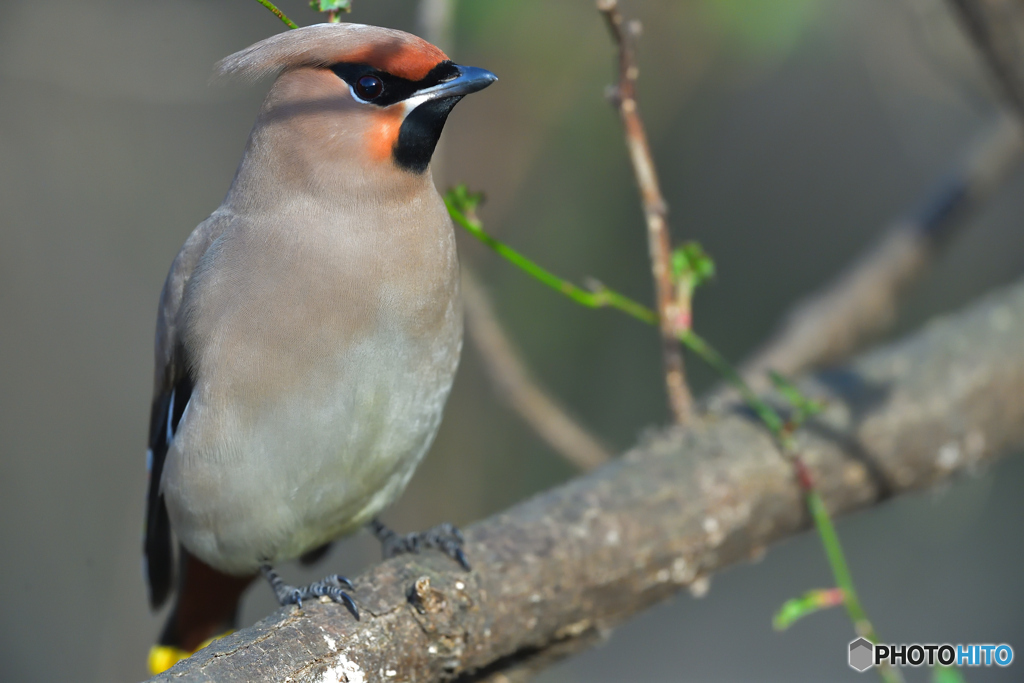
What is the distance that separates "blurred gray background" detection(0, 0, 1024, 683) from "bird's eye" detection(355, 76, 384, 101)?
1.30 m

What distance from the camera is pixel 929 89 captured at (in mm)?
4961

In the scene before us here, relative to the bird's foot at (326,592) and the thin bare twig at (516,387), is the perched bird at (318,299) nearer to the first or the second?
the bird's foot at (326,592)

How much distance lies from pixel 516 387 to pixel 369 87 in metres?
1.38

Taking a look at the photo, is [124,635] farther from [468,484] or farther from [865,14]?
[865,14]

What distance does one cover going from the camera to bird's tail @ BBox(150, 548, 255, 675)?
10.4ft

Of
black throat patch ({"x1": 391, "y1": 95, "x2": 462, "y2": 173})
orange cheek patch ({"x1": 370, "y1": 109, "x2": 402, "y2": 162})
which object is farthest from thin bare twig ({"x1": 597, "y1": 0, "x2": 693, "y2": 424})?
orange cheek patch ({"x1": 370, "y1": 109, "x2": 402, "y2": 162})

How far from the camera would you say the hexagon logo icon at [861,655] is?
9.64 feet

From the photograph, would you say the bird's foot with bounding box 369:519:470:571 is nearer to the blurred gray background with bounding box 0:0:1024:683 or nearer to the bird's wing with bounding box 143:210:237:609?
the bird's wing with bounding box 143:210:237:609

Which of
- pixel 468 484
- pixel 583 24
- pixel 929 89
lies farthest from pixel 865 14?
pixel 468 484

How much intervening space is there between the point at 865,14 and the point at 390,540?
373 centimetres

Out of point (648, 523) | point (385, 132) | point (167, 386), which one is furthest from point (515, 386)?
point (385, 132)

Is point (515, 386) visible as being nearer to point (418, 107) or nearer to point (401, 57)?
point (418, 107)

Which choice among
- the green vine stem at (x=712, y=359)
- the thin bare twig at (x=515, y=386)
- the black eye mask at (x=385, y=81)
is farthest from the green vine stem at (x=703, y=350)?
the thin bare twig at (x=515, y=386)

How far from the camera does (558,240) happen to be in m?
5.09
